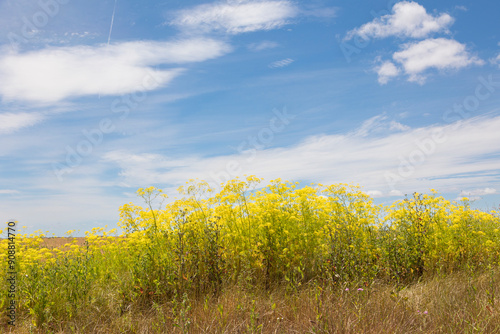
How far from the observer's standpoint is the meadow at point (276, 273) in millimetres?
4047

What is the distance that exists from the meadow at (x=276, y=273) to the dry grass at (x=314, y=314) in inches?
0.7

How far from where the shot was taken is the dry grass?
3736mm

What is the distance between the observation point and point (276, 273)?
5.83 metres

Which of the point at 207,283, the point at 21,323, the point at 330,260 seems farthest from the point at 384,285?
the point at 21,323

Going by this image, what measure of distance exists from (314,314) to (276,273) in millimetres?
1891

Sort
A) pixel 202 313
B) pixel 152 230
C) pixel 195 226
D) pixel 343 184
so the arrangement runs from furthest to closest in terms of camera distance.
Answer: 1. pixel 343 184
2. pixel 152 230
3. pixel 195 226
4. pixel 202 313

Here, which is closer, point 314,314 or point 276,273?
point 314,314

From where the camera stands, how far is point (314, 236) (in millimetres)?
6195

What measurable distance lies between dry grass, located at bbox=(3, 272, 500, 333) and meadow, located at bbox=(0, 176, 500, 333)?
0.02m

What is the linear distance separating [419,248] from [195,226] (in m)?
3.80

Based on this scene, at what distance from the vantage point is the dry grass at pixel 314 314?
374 centimetres

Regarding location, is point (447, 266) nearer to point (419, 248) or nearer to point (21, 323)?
point (419, 248)

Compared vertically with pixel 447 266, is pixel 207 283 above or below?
above

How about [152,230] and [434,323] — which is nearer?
[434,323]
